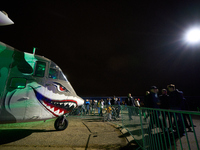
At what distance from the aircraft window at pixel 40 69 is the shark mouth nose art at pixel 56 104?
826 mm

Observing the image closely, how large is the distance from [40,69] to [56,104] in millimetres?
1790

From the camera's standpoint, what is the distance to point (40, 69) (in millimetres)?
4621

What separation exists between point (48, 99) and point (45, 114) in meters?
0.66

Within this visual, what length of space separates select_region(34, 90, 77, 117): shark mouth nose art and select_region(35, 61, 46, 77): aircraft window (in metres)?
0.83

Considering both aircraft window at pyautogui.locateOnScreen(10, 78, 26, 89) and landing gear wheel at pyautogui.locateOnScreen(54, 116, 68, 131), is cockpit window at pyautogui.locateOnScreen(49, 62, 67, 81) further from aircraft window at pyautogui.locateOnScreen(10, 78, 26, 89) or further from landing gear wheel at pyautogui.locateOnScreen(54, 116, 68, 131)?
landing gear wheel at pyautogui.locateOnScreen(54, 116, 68, 131)

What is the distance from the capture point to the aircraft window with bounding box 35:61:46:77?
4.52 metres

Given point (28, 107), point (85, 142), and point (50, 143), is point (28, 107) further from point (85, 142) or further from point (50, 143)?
point (85, 142)

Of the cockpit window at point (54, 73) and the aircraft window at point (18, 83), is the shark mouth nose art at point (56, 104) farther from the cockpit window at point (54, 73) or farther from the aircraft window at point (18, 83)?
the cockpit window at point (54, 73)

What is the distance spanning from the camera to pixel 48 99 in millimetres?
4547

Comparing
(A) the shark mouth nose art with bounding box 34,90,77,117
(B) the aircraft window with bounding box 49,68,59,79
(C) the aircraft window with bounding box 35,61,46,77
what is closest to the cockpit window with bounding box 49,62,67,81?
(B) the aircraft window with bounding box 49,68,59,79

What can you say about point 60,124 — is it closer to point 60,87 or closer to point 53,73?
point 60,87

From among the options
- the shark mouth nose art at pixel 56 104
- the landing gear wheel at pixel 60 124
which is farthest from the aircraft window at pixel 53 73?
the landing gear wheel at pixel 60 124

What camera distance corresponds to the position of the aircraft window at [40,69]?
178 inches

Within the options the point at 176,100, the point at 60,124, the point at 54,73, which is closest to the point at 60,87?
the point at 54,73
